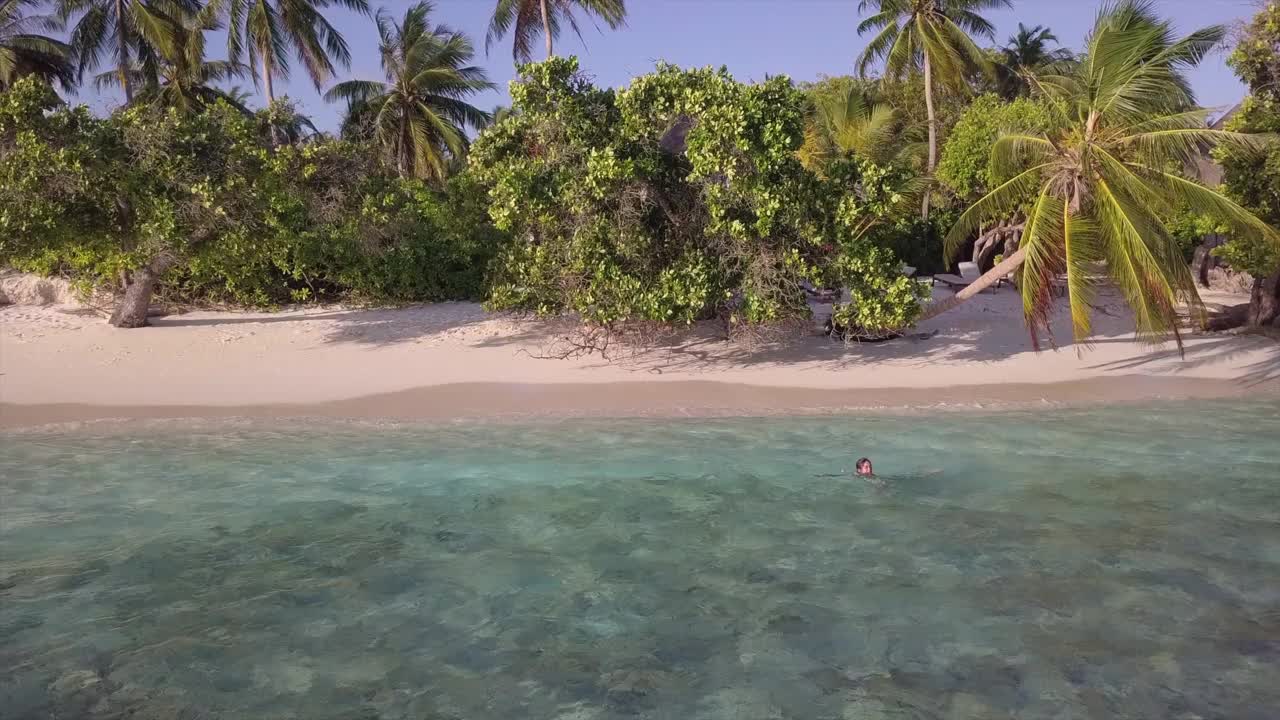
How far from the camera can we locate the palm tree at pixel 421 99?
1019 inches

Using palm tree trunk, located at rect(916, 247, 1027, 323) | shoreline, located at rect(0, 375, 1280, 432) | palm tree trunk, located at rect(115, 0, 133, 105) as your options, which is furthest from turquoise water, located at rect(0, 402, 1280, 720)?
palm tree trunk, located at rect(115, 0, 133, 105)

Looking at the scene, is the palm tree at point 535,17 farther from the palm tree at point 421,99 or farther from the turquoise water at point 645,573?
the turquoise water at point 645,573

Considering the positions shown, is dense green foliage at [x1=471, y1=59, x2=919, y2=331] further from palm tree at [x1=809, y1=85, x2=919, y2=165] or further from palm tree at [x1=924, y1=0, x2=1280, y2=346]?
palm tree at [x1=809, y1=85, x2=919, y2=165]

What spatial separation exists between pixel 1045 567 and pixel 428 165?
2276 centimetres

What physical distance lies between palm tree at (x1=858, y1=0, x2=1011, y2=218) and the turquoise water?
17520 mm

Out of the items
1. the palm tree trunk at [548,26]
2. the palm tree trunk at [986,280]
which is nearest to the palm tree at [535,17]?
the palm tree trunk at [548,26]

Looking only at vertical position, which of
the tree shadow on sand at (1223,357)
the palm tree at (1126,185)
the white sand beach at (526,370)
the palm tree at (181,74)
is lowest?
the tree shadow on sand at (1223,357)

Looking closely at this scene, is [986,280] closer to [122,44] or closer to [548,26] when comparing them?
[548,26]

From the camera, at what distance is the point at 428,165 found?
86.0 ft

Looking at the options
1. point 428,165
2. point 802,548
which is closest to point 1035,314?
point 802,548

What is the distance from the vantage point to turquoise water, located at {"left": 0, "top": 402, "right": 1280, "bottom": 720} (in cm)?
530

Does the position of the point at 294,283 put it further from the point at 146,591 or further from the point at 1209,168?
the point at 1209,168

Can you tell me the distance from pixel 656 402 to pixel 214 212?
748cm

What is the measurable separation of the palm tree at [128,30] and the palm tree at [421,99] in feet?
17.8
